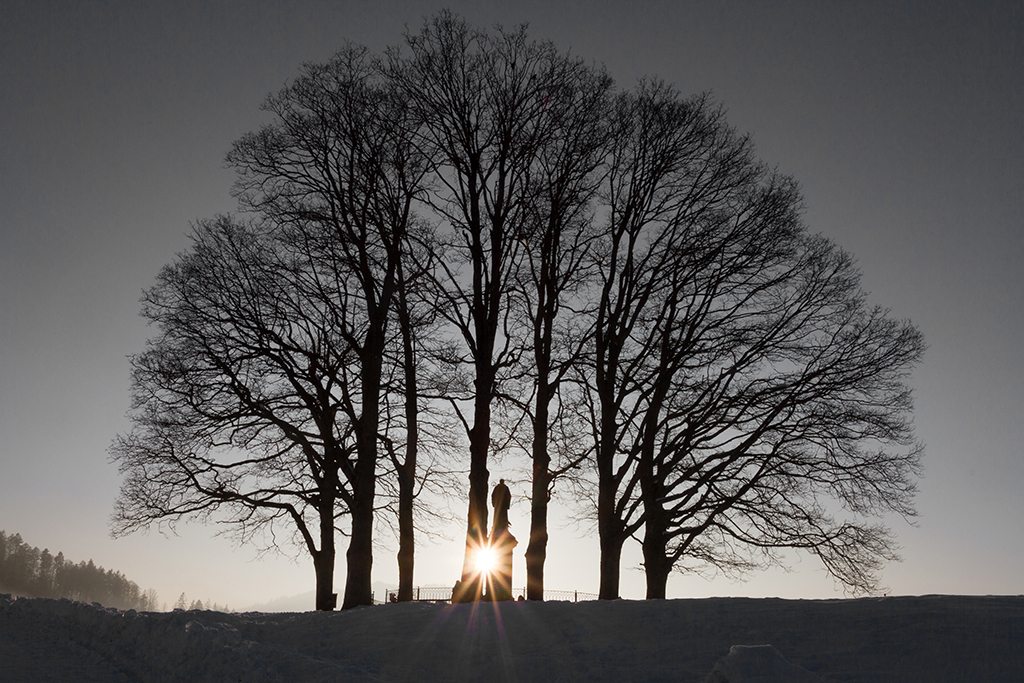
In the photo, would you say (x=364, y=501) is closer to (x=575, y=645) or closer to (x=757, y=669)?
(x=575, y=645)

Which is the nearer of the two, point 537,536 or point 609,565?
point 537,536

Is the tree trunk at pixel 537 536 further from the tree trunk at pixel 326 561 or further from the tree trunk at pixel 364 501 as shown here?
the tree trunk at pixel 326 561

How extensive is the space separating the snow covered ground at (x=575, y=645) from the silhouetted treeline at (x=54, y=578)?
127180 mm

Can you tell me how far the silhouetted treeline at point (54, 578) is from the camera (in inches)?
4875

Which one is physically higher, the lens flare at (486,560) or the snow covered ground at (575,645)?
the lens flare at (486,560)

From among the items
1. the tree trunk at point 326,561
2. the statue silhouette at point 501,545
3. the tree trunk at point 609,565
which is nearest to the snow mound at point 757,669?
the statue silhouette at point 501,545

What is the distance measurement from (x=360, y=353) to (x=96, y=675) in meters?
9.70

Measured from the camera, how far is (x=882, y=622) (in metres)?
8.95

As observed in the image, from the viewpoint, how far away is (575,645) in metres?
9.67

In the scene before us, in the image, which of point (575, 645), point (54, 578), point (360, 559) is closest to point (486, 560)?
point (360, 559)

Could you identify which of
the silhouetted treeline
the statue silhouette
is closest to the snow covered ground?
the statue silhouette

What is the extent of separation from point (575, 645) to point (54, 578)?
6155 inches

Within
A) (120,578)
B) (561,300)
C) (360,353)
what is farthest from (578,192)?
(120,578)

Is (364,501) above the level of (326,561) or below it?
above
